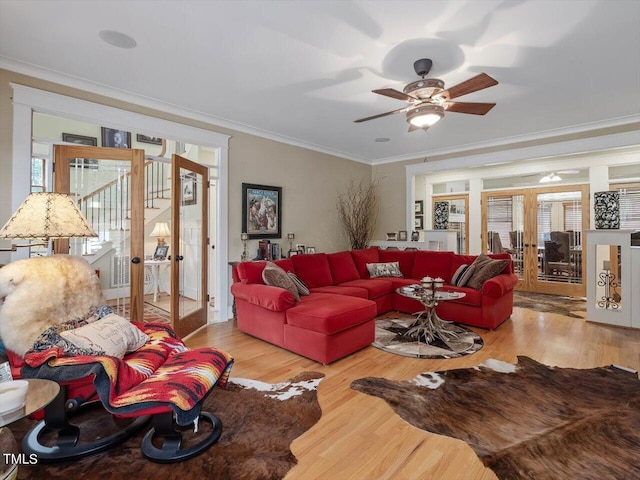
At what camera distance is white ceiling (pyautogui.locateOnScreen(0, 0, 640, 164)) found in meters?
2.28

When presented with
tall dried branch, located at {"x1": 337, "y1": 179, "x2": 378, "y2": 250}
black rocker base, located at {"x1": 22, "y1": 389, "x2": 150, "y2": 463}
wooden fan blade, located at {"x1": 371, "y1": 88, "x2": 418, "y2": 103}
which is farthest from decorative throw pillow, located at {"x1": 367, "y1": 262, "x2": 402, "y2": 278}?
black rocker base, located at {"x1": 22, "y1": 389, "x2": 150, "y2": 463}

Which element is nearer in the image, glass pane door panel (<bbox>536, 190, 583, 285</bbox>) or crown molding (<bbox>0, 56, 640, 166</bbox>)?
crown molding (<bbox>0, 56, 640, 166</bbox>)

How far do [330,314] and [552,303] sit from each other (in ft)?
15.5

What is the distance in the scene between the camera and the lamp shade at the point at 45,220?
2059mm

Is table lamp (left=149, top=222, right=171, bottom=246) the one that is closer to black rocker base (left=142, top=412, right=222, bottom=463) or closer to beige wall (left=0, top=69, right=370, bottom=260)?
beige wall (left=0, top=69, right=370, bottom=260)

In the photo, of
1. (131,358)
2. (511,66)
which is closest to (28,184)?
(131,358)

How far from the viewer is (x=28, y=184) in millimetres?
3041

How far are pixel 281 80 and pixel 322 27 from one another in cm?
96

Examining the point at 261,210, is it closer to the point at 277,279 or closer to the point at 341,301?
the point at 277,279

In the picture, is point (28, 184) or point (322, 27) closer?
point (322, 27)

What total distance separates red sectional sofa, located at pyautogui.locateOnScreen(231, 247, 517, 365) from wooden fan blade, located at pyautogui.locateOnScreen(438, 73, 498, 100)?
6.92 feet

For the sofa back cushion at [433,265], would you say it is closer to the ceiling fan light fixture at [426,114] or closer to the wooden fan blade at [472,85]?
the ceiling fan light fixture at [426,114]

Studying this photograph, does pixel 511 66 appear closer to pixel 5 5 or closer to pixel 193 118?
pixel 193 118

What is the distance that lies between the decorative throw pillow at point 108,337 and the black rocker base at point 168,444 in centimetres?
52
